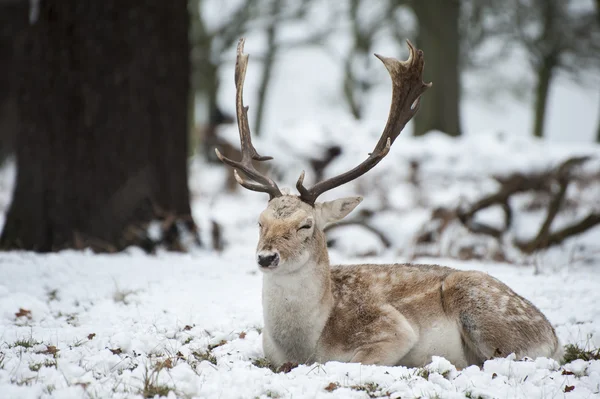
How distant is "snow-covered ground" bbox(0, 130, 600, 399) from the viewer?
3.42 meters

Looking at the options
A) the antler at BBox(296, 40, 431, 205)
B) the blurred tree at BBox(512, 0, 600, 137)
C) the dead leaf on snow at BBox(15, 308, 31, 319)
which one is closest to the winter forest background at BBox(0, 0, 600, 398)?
the dead leaf on snow at BBox(15, 308, 31, 319)

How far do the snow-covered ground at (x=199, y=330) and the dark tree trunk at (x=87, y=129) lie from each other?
20.8 inches

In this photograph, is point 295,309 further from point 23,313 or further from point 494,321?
point 23,313

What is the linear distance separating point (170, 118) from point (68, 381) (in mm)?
5035

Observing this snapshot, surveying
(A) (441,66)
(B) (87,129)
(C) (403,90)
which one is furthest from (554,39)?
(C) (403,90)

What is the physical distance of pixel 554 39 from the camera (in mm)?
22500

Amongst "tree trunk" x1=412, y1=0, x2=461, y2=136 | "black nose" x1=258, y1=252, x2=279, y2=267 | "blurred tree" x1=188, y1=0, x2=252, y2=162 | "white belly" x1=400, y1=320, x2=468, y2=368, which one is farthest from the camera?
"blurred tree" x1=188, y1=0, x2=252, y2=162

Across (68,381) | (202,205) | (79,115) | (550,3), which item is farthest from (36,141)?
(550,3)

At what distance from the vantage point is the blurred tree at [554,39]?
21709mm

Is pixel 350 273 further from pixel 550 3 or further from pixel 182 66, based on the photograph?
pixel 550 3

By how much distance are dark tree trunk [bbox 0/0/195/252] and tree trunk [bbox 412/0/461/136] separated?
30.7 ft

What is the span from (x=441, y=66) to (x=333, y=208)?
12367 millimetres

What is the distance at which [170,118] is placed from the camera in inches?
314

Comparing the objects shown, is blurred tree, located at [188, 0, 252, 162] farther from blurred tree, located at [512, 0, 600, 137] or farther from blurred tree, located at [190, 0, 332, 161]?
blurred tree, located at [512, 0, 600, 137]
